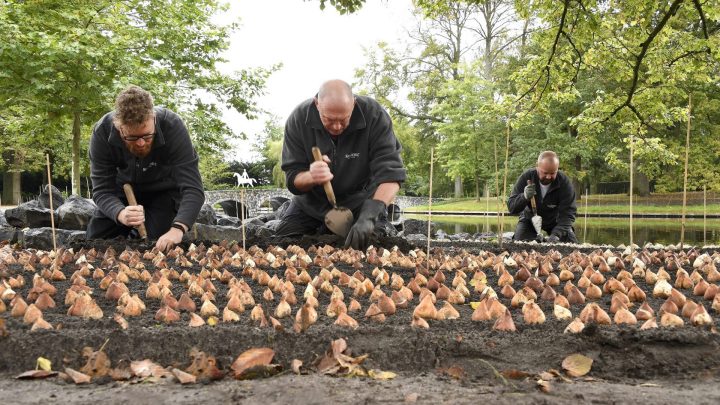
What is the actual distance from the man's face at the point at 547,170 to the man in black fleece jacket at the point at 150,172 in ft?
16.9

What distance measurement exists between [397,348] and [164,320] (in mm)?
998

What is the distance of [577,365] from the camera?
5.84 feet

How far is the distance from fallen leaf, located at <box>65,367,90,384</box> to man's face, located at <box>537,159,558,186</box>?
24.7 feet

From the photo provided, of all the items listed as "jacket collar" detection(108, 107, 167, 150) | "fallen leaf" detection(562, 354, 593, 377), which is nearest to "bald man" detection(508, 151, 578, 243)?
"jacket collar" detection(108, 107, 167, 150)

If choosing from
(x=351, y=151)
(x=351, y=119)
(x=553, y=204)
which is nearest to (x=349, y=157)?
(x=351, y=151)

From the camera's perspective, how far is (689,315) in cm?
230

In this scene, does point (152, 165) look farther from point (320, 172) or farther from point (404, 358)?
point (404, 358)

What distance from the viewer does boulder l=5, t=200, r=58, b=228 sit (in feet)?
26.7

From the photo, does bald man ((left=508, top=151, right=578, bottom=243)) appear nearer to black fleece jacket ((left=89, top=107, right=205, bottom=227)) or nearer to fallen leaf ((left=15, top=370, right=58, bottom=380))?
black fleece jacket ((left=89, top=107, right=205, bottom=227))

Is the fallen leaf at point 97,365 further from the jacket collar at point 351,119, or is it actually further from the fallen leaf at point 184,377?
the jacket collar at point 351,119

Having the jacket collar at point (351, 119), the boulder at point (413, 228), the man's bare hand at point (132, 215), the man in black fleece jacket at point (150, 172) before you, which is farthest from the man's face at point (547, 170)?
the man's bare hand at point (132, 215)

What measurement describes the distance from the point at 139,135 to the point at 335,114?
160 centimetres

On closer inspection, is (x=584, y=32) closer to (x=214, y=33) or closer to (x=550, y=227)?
(x=550, y=227)

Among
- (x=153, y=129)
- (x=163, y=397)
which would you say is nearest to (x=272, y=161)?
(x=153, y=129)
